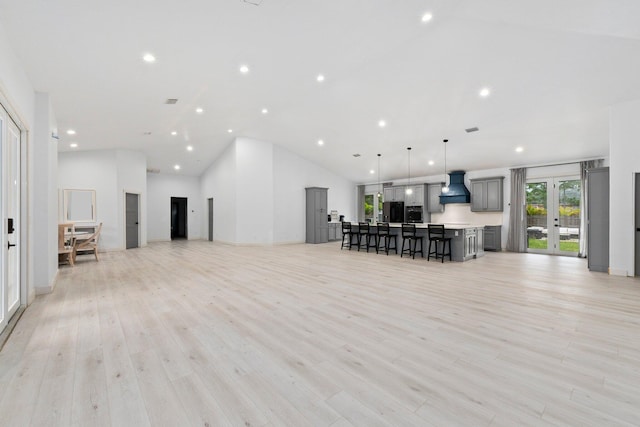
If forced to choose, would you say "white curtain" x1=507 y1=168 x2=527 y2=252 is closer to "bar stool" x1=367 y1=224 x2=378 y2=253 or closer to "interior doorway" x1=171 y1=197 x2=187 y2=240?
"bar stool" x1=367 y1=224 x2=378 y2=253

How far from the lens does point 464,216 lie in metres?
10.2

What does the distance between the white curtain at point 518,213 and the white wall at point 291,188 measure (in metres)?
6.67

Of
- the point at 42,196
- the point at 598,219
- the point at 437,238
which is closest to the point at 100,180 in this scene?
the point at 42,196

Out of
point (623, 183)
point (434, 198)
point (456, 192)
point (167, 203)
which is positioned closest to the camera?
point (623, 183)

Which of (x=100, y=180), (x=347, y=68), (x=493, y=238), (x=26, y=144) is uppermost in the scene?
(x=347, y=68)

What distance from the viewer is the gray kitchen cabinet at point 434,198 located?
10539mm

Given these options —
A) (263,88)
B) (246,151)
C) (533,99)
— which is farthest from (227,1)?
(246,151)

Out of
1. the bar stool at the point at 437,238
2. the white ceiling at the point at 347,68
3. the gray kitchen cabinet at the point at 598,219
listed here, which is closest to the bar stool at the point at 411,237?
the bar stool at the point at 437,238

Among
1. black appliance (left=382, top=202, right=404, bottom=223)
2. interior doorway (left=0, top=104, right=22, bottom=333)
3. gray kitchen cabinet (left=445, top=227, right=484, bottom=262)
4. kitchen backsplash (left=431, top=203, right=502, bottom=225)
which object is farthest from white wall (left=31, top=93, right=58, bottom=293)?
kitchen backsplash (left=431, top=203, right=502, bottom=225)

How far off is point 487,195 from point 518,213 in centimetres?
103

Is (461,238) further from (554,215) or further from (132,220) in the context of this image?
(132,220)

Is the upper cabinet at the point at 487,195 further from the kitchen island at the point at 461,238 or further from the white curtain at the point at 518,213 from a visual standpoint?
the kitchen island at the point at 461,238

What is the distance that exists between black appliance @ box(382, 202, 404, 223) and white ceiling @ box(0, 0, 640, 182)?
10.7 ft

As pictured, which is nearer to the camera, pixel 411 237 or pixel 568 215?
pixel 411 237
